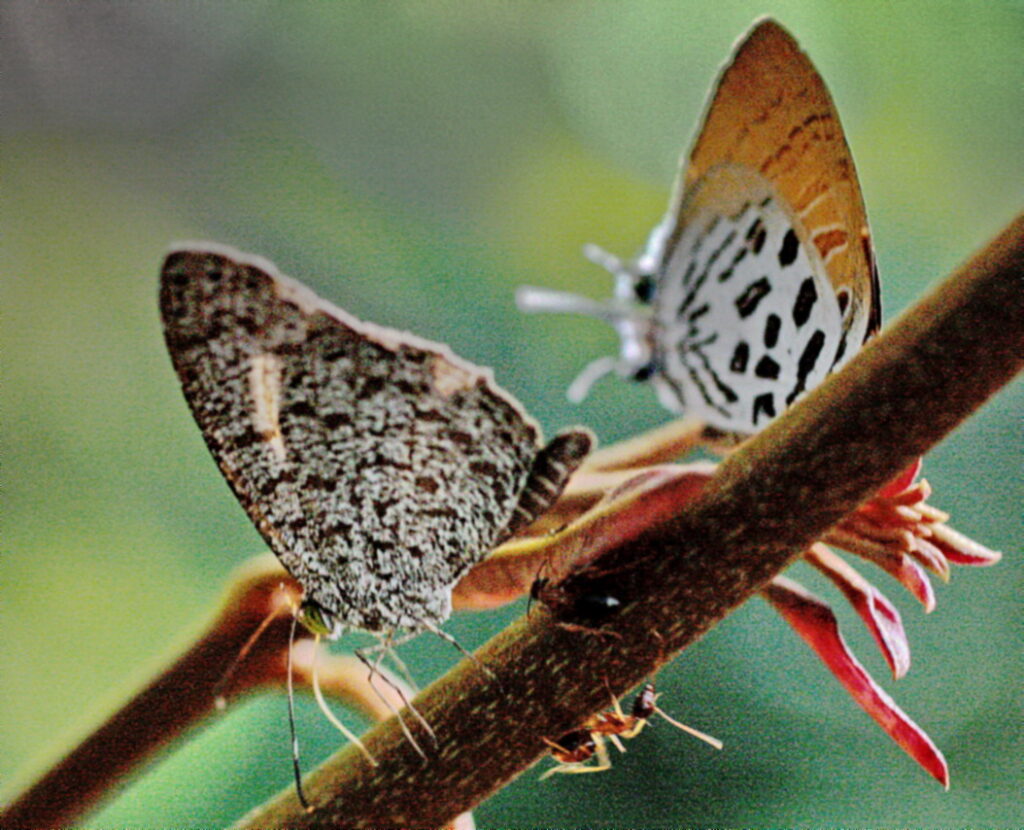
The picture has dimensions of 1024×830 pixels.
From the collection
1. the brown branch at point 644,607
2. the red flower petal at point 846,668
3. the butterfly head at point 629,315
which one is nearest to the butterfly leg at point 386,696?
the brown branch at point 644,607

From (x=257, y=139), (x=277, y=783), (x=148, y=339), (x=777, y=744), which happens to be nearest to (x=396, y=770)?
(x=277, y=783)

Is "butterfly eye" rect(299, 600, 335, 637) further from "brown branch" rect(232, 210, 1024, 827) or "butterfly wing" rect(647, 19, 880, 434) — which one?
"butterfly wing" rect(647, 19, 880, 434)

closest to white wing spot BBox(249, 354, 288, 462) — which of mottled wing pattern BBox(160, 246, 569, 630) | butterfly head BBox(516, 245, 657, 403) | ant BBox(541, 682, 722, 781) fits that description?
mottled wing pattern BBox(160, 246, 569, 630)

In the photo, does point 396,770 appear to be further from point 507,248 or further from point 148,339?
point 507,248

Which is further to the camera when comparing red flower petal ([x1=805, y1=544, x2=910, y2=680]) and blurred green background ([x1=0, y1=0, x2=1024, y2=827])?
blurred green background ([x1=0, y1=0, x2=1024, y2=827])

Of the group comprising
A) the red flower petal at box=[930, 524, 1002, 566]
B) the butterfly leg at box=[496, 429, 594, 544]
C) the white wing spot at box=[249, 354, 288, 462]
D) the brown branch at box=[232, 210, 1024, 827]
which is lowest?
the red flower petal at box=[930, 524, 1002, 566]

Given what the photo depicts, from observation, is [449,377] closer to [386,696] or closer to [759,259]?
[386,696]
